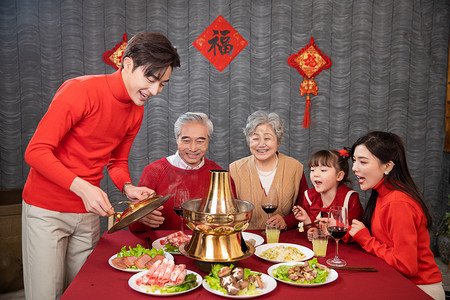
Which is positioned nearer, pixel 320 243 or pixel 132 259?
pixel 132 259

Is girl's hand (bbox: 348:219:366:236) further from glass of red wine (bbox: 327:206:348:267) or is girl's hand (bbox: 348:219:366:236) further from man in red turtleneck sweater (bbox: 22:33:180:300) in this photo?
man in red turtleneck sweater (bbox: 22:33:180:300)

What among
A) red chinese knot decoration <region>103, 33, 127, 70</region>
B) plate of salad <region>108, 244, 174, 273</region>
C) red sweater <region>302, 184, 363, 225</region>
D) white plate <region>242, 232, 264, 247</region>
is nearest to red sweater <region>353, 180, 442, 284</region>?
red sweater <region>302, 184, 363, 225</region>

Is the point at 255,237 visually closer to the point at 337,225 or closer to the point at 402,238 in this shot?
the point at 337,225

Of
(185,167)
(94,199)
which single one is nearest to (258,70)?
(185,167)

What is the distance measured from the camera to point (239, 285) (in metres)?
1.30

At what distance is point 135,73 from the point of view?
1.79 meters

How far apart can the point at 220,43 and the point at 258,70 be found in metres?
0.49

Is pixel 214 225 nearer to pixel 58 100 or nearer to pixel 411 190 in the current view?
pixel 58 100

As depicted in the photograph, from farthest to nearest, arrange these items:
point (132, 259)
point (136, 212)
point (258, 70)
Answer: point (258, 70) < point (132, 259) < point (136, 212)

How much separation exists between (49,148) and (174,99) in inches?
99.2

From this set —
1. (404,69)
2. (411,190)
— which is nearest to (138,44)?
(411,190)

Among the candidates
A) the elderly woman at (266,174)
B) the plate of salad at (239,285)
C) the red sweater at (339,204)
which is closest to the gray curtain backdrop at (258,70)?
the elderly woman at (266,174)

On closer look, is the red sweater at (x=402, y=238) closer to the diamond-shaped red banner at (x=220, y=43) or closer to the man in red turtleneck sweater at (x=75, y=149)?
the man in red turtleneck sweater at (x=75, y=149)

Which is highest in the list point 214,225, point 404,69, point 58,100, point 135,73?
point 404,69
